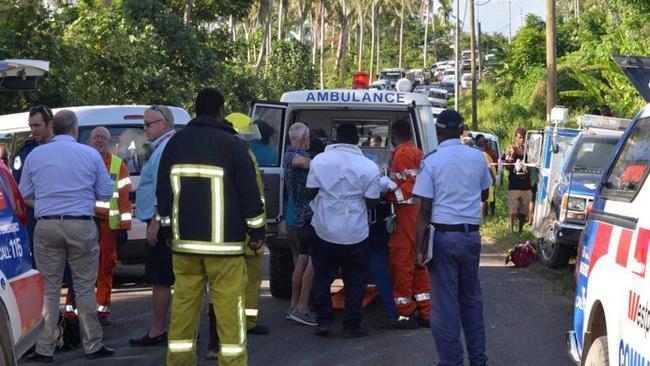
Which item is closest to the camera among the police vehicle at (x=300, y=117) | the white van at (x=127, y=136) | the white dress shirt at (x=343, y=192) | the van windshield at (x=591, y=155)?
the white dress shirt at (x=343, y=192)

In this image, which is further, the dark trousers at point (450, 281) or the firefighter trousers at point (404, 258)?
the firefighter trousers at point (404, 258)

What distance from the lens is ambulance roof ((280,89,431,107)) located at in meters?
11.9

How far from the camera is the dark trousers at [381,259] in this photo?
437 inches

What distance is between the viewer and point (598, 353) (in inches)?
247

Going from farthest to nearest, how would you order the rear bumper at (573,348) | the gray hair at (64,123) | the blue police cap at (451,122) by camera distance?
the gray hair at (64,123)
the blue police cap at (451,122)
the rear bumper at (573,348)

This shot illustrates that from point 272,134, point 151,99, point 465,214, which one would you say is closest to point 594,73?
point 151,99

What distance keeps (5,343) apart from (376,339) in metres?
4.66

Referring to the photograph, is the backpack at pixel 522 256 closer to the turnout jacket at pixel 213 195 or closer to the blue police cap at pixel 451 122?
the blue police cap at pixel 451 122

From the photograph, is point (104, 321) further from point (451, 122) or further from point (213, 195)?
point (451, 122)

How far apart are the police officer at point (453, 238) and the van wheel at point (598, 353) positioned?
1.93m

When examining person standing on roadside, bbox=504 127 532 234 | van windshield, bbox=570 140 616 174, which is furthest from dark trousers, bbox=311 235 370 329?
person standing on roadside, bbox=504 127 532 234

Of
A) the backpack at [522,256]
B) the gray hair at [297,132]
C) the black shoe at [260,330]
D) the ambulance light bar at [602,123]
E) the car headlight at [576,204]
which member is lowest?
the black shoe at [260,330]

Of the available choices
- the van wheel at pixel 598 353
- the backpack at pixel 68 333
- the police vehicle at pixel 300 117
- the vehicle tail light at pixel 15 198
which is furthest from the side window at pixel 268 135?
the van wheel at pixel 598 353

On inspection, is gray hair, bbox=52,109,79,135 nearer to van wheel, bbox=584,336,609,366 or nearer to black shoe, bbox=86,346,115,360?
black shoe, bbox=86,346,115,360
